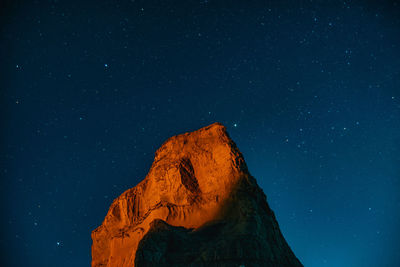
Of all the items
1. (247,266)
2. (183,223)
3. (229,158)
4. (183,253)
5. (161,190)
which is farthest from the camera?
(161,190)

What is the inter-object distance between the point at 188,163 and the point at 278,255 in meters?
13.5

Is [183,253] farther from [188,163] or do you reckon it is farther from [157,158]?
[157,158]

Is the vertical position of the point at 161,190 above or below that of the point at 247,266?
above

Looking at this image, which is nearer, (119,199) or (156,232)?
(156,232)

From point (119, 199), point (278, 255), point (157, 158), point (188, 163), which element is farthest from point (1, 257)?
point (278, 255)

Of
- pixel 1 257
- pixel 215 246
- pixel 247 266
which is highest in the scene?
pixel 1 257

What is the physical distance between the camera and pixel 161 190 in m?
30.3

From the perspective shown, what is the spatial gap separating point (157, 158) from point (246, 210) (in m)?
16.1

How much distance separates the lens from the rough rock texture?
19484 millimetres

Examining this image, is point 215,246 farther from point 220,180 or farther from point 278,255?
point 220,180

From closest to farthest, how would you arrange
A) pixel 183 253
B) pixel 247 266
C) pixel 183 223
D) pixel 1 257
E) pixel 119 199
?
pixel 247 266
pixel 183 253
pixel 183 223
pixel 119 199
pixel 1 257

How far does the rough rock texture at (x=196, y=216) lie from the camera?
19484mm

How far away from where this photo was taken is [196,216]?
25.8 meters

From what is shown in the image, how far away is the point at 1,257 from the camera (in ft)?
248
